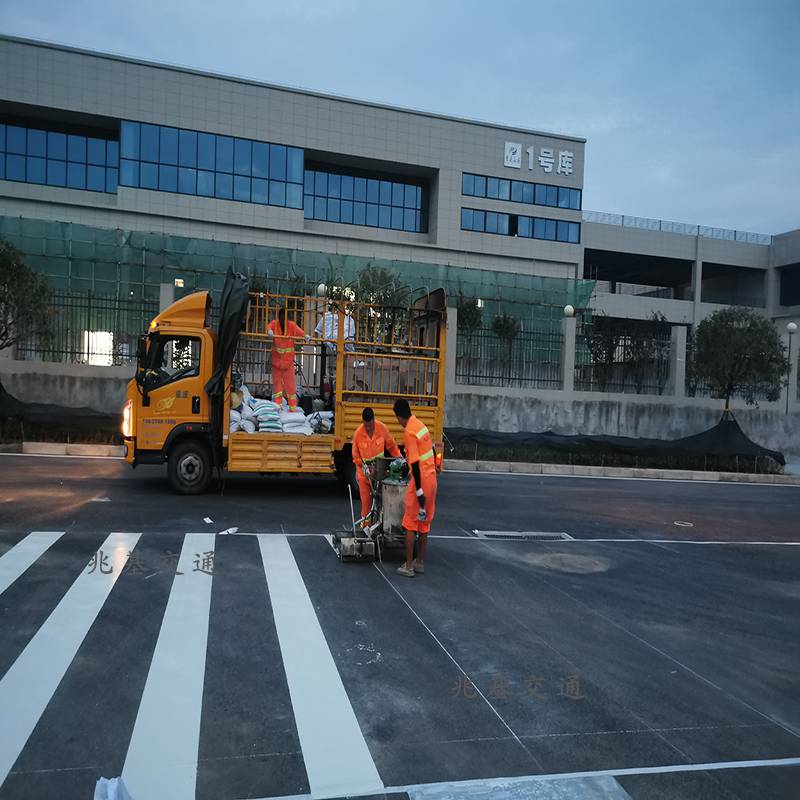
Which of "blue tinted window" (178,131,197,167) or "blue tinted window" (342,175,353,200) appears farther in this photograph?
"blue tinted window" (342,175,353,200)

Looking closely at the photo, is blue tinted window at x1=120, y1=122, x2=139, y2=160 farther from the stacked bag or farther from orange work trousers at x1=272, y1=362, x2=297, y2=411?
the stacked bag

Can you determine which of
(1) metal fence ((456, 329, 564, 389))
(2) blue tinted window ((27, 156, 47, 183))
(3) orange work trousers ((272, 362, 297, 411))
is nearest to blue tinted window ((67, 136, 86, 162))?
(2) blue tinted window ((27, 156, 47, 183))

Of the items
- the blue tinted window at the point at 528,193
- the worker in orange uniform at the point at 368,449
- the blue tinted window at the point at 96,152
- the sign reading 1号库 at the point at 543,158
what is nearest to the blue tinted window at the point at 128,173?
the blue tinted window at the point at 96,152

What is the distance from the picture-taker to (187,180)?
37.3 m

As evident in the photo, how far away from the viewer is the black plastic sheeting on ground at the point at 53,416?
1917cm

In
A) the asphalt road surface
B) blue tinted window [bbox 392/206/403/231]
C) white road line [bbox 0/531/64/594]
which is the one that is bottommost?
the asphalt road surface

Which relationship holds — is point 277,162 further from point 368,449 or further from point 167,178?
point 368,449

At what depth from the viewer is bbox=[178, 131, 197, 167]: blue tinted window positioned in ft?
122

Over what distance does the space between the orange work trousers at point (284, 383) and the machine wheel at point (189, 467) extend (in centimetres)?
165

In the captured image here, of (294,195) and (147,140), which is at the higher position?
(147,140)

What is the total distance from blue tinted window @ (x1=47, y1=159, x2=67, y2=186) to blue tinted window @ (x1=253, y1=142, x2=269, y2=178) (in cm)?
1018

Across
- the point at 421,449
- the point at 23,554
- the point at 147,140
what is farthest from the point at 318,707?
the point at 147,140

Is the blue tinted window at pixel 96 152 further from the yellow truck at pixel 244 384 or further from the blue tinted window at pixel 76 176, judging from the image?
the yellow truck at pixel 244 384

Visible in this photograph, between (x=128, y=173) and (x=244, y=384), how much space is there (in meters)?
28.8
